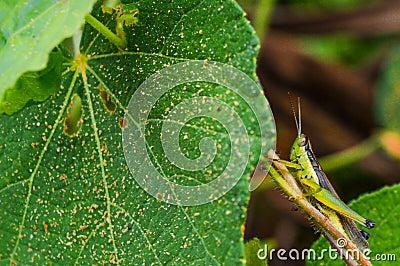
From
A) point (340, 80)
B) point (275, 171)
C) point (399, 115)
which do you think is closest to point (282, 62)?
point (340, 80)

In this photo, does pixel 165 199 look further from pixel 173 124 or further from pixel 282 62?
pixel 282 62

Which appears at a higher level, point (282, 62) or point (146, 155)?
point (282, 62)

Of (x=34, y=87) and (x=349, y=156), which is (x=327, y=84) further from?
(x=34, y=87)

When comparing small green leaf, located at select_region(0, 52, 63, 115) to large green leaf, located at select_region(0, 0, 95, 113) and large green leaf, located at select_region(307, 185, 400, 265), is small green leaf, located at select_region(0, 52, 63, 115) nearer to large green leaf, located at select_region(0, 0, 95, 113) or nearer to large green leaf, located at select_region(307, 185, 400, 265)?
large green leaf, located at select_region(0, 0, 95, 113)

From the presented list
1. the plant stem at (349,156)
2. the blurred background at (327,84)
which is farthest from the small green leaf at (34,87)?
the blurred background at (327,84)

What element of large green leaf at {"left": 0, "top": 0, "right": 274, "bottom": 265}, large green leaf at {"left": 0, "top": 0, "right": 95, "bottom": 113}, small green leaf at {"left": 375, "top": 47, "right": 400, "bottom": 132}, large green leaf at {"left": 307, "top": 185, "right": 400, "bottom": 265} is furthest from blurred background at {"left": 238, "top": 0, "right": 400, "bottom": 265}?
large green leaf at {"left": 0, "top": 0, "right": 95, "bottom": 113}

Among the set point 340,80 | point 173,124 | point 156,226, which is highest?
point 340,80

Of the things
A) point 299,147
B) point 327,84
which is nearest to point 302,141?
point 299,147
